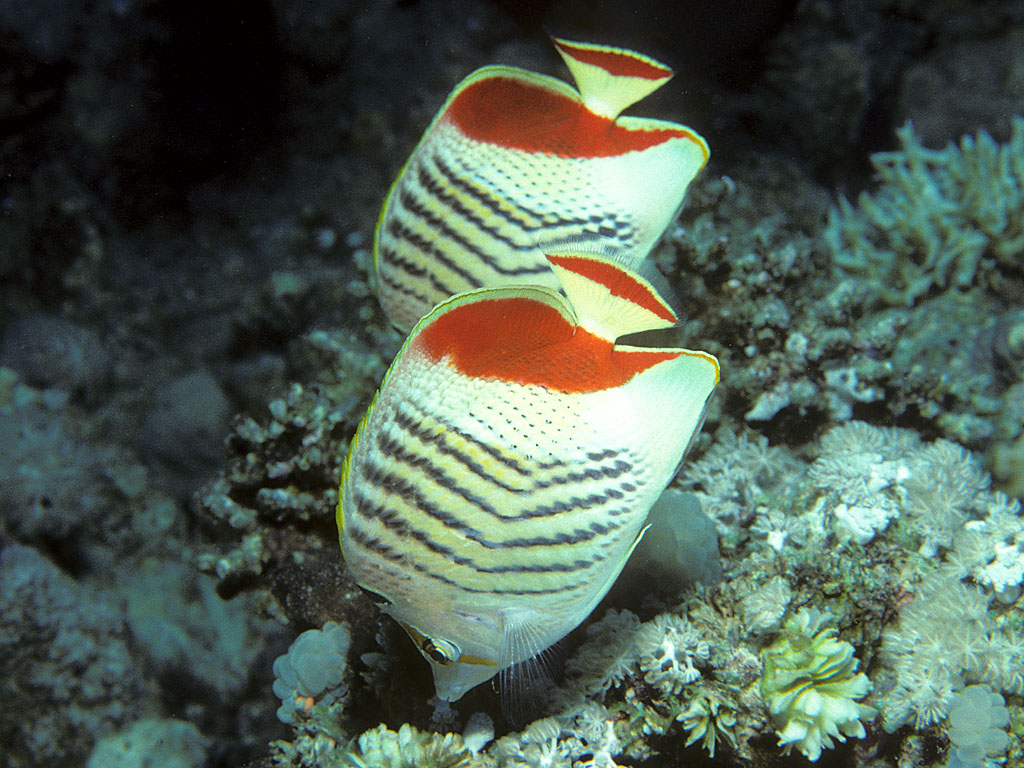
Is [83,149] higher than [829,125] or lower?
lower

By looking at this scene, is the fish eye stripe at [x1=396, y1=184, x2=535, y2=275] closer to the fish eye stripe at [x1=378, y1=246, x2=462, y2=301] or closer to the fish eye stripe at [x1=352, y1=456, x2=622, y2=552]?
the fish eye stripe at [x1=378, y1=246, x2=462, y2=301]

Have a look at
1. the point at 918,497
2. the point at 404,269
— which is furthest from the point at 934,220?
the point at 404,269

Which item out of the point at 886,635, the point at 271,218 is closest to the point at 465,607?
the point at 886,635

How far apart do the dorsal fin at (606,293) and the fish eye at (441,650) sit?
644 mm

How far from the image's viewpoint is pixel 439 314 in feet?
3.76

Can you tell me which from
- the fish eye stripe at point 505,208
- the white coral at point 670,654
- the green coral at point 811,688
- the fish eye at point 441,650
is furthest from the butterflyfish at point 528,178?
the green coral at point 811,688

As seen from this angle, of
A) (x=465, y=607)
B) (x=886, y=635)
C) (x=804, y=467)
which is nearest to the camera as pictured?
(x=465, y=607)

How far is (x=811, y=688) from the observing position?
1426 millimetres

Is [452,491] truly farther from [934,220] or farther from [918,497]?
[934,220]

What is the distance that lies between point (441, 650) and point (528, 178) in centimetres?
107

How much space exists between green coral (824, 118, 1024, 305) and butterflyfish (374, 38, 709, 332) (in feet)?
6.17

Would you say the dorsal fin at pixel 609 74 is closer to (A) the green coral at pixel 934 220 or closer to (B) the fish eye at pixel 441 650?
(B) the fish eye at pixel 441 650

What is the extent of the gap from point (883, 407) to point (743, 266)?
2.44 ft

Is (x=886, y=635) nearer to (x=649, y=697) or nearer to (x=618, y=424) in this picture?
(x=649, y=697)
